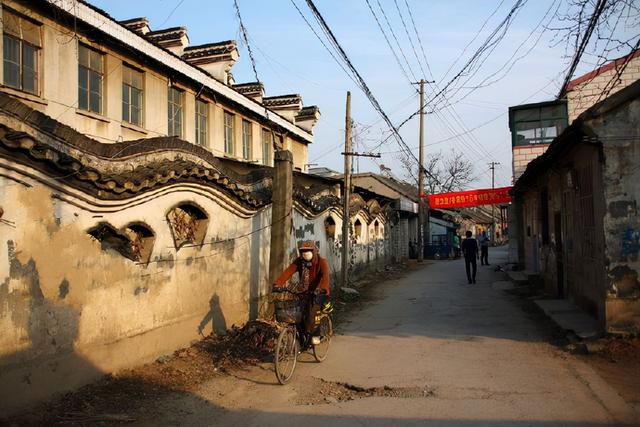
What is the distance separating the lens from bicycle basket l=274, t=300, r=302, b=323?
695 centimetres

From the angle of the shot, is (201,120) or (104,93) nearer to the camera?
(104,93)

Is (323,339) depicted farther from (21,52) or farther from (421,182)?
(421,182)

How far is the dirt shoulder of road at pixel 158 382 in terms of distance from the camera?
17.1 ft

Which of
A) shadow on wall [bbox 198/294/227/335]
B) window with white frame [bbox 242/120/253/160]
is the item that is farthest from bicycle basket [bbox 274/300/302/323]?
window with white frame [bbox 242/120/253/160]

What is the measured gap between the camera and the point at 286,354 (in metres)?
6.70

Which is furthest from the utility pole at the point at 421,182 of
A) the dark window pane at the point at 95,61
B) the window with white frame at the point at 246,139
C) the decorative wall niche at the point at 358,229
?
the dark window pane at the point at 95,61

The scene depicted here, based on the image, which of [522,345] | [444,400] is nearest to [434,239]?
[522,345]

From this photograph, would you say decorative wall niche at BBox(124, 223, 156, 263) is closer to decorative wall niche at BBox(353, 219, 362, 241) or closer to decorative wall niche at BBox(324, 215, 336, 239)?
decorative wall niche at BBox(324, 215, 336, 239)

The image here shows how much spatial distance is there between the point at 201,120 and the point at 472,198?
16.7m

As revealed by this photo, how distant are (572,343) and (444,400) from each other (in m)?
3.33

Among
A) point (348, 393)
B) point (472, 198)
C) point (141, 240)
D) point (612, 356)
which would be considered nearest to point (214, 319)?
point (141, 240)

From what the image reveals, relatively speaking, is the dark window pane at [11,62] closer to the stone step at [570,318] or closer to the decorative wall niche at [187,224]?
the decorative wall niche at [187,224]

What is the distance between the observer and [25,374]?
5156 mm

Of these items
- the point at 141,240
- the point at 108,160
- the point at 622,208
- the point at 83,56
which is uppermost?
the point at 83,56
